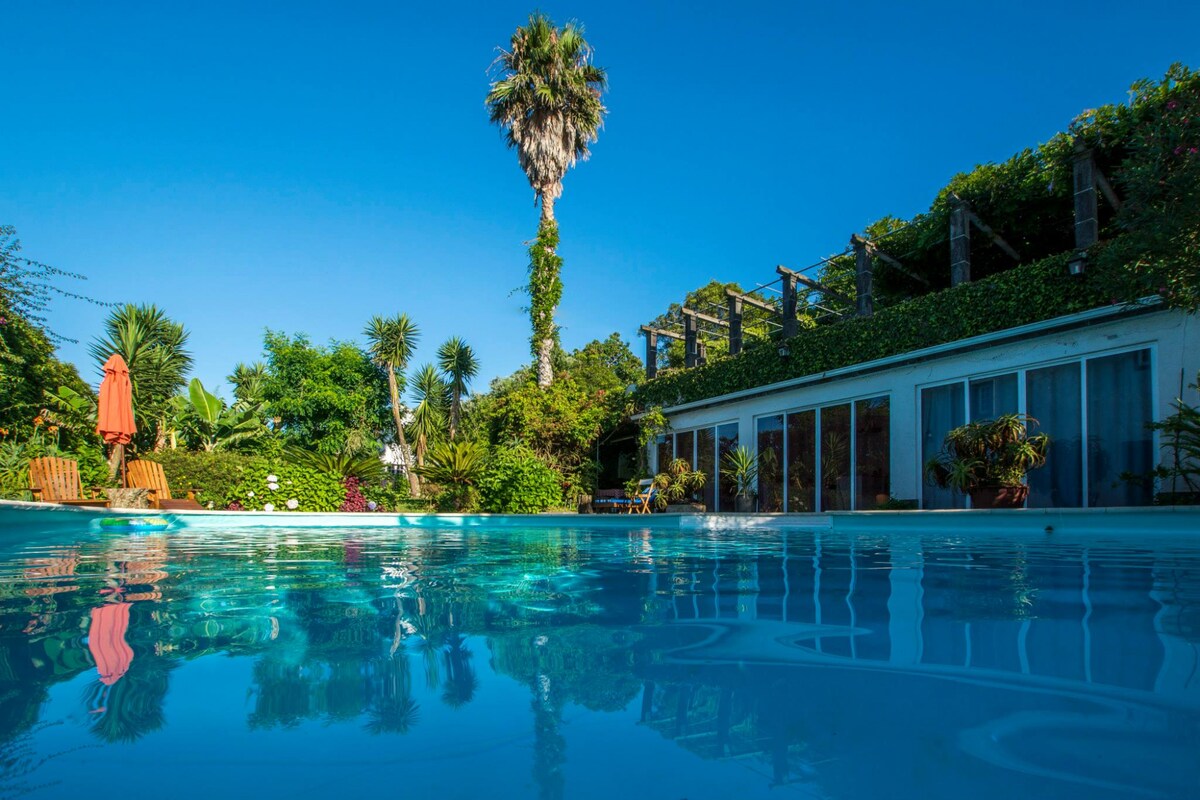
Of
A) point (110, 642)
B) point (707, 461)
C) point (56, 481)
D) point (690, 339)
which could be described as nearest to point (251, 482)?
point (56, 481)

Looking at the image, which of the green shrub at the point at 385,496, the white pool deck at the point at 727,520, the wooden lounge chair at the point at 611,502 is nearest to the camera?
the white pool deck at the point at 727,520

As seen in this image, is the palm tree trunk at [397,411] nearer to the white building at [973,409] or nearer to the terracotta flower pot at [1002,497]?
the white building at [973,409]

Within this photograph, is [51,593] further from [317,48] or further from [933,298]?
[317,48]

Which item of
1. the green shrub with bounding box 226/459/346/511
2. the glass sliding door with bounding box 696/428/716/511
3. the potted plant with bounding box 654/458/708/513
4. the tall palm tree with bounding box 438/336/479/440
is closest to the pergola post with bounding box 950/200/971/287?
the glass sliding door with bounding box 696/428/716/511

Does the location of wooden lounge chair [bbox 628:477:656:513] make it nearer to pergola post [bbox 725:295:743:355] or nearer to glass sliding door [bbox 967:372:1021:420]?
pergola post [bbox 725:295:743:355]

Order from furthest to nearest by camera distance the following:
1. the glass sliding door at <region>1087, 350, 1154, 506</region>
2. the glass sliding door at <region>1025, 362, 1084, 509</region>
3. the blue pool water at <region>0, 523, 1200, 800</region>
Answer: the glass sliding door at <region>1025, 362, 1084, 509</region> < the glass sliding door at <region>1087, 350, 1154, 506</region> < the blue pool water at <region>0, 523, 1200, 800</region>

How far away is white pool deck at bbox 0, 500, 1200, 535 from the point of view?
6734mm

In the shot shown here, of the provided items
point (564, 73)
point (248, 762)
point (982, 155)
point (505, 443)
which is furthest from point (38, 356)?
point (982, 155)

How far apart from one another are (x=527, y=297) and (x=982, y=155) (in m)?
11.4

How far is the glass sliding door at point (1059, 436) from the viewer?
920 cm

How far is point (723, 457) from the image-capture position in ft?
52.1

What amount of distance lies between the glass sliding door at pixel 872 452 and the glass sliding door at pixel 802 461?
1031mm

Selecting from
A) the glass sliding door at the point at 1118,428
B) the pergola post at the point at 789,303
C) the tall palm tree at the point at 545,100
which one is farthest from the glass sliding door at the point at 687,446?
the glass sliding door at the point at 1118,428

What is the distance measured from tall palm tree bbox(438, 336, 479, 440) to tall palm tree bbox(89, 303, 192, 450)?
30.2ft
